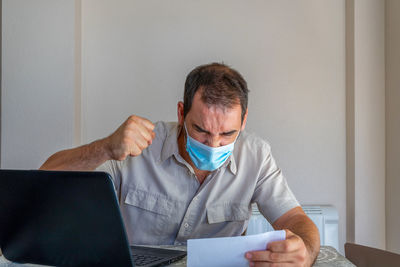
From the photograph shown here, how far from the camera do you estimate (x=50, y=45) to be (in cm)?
220

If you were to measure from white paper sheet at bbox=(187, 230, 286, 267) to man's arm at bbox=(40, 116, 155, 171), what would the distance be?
0.45 m

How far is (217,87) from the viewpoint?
1468mm

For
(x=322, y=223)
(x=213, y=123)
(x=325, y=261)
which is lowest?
(x=322, y=223)

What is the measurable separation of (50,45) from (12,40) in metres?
0.19

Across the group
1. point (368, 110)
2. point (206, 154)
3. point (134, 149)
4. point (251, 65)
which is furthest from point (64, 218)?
point (368, 110)

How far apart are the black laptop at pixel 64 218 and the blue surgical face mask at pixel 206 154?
641mm

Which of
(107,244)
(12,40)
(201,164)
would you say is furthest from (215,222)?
(12,40)

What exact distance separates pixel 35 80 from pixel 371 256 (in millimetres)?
1794

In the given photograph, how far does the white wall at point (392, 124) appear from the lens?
7.61 ft

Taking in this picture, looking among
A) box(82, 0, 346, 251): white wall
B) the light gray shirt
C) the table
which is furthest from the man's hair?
box(82, 0, 346, 251): white wall

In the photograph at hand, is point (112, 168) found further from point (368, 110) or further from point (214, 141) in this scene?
point (368, 110)

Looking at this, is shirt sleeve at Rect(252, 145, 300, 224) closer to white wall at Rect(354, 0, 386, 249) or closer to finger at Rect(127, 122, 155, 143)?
finger at Rect(127, 122, 155, 143)

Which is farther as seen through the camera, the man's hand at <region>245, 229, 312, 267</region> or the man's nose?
the man's nose

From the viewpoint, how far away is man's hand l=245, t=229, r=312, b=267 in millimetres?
960
